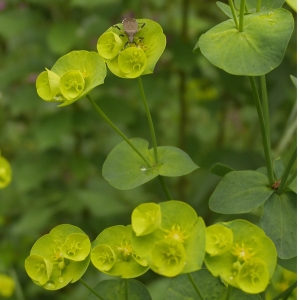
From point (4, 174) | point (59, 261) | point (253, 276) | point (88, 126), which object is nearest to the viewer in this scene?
point (253, 276)

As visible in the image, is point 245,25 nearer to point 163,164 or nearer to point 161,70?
point 163,164

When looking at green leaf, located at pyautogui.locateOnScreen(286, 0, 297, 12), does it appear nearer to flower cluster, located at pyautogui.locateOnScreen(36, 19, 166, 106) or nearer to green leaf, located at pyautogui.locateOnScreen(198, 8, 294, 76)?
green leaf, located at pyautogui.locateOnScreen(198, 8, 294, 76)

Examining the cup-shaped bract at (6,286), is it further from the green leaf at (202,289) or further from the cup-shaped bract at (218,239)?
the cup-shaped bract at (218,239)

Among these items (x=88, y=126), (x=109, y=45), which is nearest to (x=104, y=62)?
(x=109, y=45)

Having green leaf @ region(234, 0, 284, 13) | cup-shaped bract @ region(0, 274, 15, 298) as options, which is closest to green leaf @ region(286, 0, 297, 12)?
green leaf @ region(234, 0, 284, 13)

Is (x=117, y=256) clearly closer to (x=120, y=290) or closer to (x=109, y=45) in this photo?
(x=120, y=290)

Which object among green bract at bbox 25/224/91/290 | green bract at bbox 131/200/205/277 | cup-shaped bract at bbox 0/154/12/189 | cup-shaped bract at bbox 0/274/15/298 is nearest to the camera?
green bract at bbox 131/200/205/277
